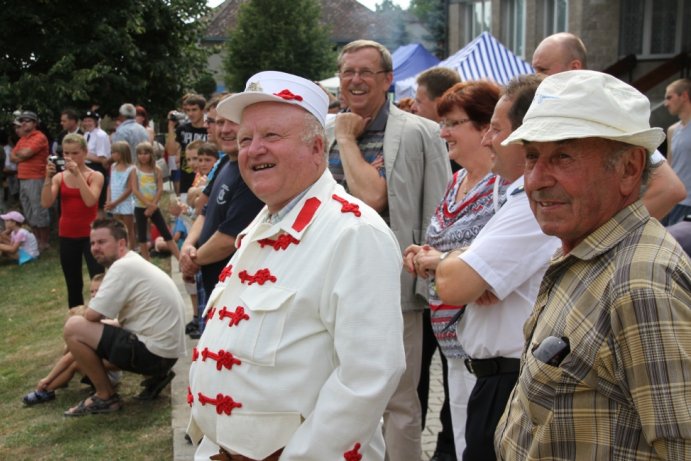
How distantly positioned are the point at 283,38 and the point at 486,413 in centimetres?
4798

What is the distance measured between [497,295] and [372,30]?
185 ft

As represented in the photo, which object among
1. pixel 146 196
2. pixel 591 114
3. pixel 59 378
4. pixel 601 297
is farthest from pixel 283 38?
pixel 601 297

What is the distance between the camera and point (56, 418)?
615 centimetres

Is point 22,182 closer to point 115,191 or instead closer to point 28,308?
point 115,191

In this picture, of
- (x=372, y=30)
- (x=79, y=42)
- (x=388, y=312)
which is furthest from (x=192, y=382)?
(x=372, y=30)

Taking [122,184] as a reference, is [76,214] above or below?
above

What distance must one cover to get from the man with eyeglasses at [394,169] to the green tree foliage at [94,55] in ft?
43.6

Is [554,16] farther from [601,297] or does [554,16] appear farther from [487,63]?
[601,297]

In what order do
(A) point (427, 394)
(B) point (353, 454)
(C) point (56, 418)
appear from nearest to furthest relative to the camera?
1. (B) point (353, 454)
2. (A) point (427, 394)
3. (C) point (56, 418)

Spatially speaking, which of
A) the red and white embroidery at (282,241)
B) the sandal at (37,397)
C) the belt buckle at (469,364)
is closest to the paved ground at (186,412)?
the sandal at (37,397)

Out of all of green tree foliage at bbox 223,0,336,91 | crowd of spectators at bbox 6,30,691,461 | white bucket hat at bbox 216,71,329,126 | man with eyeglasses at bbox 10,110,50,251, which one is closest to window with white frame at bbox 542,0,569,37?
→ man with eyeglasses at bbox 10,110,50,251

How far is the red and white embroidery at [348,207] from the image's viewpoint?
8.36ft

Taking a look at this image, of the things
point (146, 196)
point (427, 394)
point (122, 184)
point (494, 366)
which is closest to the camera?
point (494, 366)

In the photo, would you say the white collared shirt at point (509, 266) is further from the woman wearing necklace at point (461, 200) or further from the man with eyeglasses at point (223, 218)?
the man with eyeglasses at point (223, 218)
